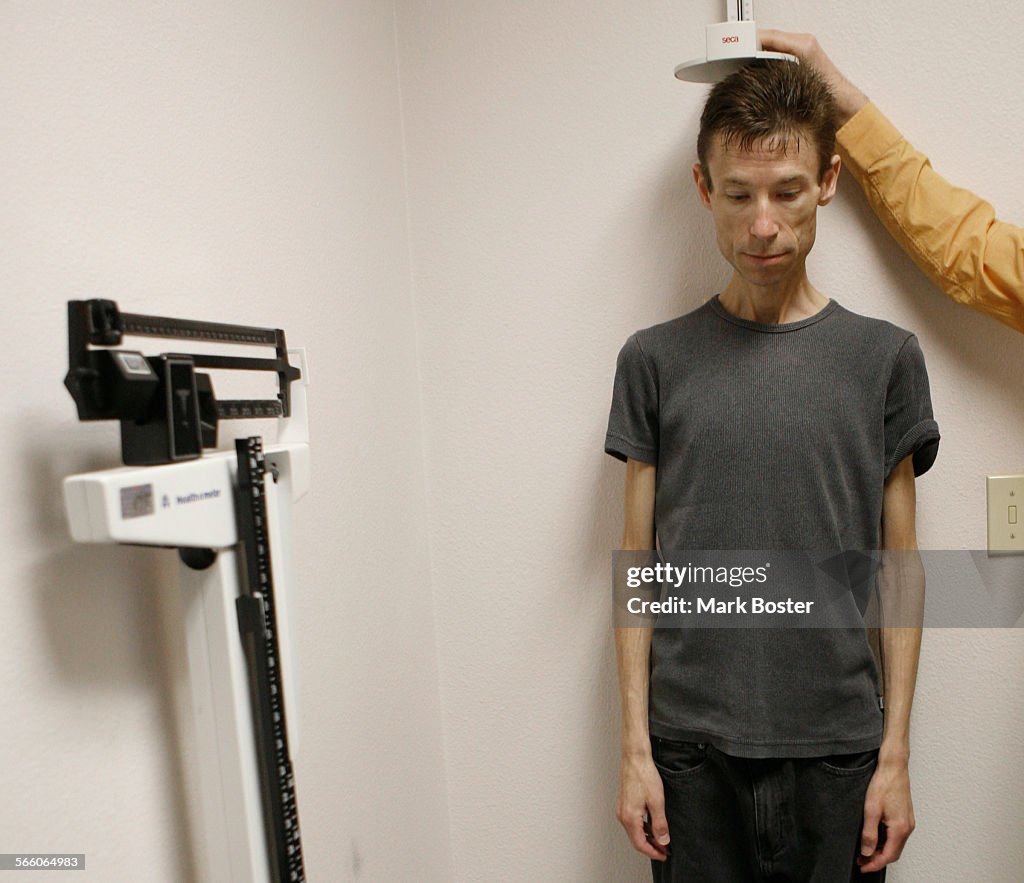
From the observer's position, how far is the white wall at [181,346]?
81cm

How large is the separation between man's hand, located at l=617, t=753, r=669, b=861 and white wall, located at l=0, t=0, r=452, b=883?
40 centimetres

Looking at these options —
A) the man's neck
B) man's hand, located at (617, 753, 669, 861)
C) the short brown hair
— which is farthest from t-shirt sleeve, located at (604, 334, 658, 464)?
man's hand, located at (617, 753, 669, 861)

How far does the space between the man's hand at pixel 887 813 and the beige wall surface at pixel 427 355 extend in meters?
0.22

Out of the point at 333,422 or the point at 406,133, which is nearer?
the point at 333,422

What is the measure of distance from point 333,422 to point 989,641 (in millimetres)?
1031

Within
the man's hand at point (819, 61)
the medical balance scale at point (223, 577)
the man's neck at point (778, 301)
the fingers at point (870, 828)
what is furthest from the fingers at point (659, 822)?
the man's hand at point (819, 61)

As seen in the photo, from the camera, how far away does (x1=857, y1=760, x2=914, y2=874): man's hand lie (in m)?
1.19

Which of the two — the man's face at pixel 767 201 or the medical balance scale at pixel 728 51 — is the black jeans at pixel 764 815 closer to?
the man's face at pixel 767 201

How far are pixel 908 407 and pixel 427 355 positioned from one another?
798 millimetres

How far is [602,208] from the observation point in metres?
1.48

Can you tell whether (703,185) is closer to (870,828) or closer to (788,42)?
(788,42)

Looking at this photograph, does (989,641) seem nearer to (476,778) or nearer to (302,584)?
(476,778)

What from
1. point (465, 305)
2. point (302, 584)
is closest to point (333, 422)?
point (302, 584)

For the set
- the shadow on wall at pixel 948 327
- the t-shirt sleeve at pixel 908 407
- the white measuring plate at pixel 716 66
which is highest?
the white measuring plate at pixel 716 66
